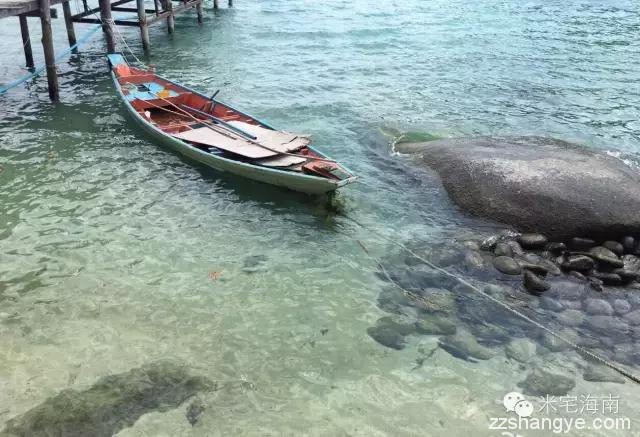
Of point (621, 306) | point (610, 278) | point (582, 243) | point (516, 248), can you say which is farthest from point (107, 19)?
point (621, 306)

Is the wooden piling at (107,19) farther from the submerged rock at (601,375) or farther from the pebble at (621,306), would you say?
the submerged rock at (601,375)

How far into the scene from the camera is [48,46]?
15.4m

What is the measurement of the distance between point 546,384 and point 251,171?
6951mm

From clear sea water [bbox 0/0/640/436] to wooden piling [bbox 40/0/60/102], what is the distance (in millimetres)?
504

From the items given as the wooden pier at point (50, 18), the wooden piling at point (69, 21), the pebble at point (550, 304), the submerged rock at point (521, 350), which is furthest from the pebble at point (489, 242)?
the wooden piling at point (69, 21)

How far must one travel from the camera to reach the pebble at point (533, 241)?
9773 millimetres

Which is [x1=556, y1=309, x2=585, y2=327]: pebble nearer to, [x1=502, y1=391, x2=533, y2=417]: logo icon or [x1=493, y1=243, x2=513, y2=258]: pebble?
[x1=493, y1=243, x2=513, y2=258]: pebble

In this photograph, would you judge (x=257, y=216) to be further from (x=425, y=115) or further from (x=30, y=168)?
(x=425, y=115)

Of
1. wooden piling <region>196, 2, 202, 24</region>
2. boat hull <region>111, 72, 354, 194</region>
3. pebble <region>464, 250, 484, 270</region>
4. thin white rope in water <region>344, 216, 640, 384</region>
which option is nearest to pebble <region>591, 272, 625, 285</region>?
thin white rope in water <region>344, 216, 640, 384</region>

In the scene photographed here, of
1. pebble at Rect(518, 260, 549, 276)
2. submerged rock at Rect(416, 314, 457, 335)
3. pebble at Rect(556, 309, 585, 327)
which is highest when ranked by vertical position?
pebble at Rect(518, 260, 549, 276)

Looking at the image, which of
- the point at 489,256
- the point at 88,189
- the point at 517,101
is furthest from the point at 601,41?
the point at 88,189

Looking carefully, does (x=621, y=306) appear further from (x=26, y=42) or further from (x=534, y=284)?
(x=26, y=42)

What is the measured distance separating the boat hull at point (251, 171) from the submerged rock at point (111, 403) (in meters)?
4.63

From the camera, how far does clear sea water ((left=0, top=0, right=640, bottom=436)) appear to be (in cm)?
709
